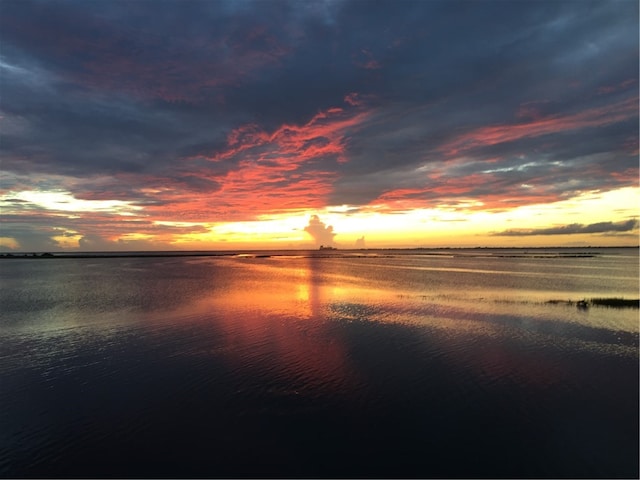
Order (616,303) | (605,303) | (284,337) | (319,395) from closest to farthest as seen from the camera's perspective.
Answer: (319,395) < (284,337) < (616,303) < (605,303)

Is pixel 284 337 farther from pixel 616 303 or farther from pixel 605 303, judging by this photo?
pixel 616 303

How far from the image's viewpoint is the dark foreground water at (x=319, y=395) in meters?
12.7

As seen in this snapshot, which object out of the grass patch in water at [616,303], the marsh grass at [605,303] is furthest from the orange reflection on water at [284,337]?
the grass patch in water at [616,303]

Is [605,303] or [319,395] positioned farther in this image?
[605,303]

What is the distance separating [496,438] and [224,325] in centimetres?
2403

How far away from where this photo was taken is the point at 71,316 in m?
35.6

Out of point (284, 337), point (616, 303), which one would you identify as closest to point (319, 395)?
point (284, 337)

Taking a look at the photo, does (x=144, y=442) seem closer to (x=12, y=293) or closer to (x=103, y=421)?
(x=103, y=421)

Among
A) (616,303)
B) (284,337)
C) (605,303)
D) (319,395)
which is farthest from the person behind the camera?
(605,303)

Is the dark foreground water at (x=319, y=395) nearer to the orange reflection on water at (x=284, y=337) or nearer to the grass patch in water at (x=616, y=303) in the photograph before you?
the orange reflection on water at (x=284, y=337)

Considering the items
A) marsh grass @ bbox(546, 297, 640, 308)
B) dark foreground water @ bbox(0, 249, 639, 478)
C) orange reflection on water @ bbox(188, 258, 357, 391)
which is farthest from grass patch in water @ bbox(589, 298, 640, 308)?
orange reflection on water @ bbox(188, 258, 357, 391)

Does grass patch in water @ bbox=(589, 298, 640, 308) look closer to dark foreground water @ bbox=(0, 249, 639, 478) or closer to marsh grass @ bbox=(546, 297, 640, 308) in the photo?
marsh grass @ bbox=(546, 297, 640, 308)

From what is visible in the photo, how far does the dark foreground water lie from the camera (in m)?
12.7

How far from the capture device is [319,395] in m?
17.7
